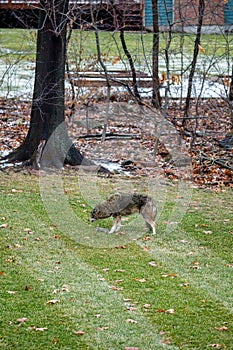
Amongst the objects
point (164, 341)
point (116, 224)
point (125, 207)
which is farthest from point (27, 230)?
point (164, 341)

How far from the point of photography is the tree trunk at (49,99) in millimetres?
13312

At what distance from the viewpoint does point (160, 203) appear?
1124cm

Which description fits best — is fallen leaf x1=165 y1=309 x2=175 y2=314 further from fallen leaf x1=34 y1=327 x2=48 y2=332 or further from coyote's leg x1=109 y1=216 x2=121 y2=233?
coyote's leg x1=109 y1=216 x2=121 y2=233

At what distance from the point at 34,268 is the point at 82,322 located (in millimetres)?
1619

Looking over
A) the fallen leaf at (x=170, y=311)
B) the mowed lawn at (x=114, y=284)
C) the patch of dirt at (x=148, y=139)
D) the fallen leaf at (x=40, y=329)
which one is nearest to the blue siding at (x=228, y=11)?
the patch of dirt at (x=148, y=139)

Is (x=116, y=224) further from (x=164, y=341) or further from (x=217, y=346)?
(x=217, y=346)

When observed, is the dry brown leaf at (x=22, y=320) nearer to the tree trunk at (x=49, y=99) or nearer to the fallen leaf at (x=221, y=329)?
the fallen leaf at (x=221, y=329)

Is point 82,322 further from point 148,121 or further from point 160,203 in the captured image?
point 148,121

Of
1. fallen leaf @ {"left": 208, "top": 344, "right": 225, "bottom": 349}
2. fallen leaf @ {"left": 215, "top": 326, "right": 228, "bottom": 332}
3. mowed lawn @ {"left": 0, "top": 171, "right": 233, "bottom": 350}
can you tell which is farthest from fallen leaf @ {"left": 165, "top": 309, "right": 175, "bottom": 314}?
fallen leaf @ {"left": 208, "top": 344, "right": 225, "bottom": 349}

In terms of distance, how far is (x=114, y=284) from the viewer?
7383 millimetres

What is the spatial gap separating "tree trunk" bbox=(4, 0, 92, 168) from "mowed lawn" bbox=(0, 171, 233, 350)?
2.81m

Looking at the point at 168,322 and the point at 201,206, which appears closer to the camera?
the point at 168,322

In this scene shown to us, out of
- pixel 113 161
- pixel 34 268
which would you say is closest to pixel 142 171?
pixel 113 161

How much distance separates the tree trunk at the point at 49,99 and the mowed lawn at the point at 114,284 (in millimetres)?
2814
